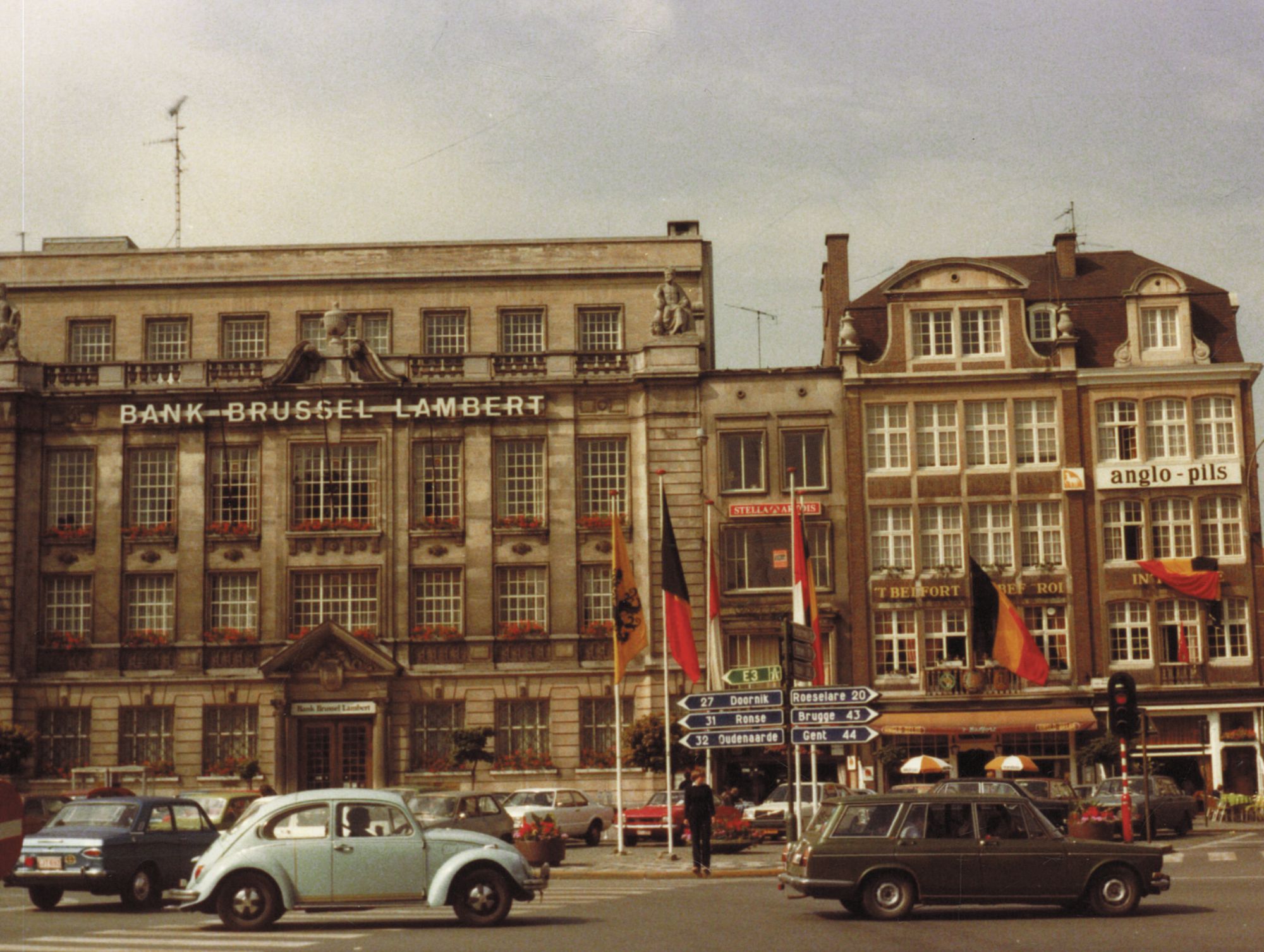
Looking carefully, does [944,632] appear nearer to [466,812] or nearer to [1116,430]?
[1116,430]

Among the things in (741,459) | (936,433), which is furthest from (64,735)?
(936,433)

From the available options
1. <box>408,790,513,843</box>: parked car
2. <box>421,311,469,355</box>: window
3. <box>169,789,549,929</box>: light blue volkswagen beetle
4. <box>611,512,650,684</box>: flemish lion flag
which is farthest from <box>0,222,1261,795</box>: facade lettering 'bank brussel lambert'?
<box>169,789,549,929</box>: light blue volkswagen beetle

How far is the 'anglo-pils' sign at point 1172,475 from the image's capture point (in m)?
51.1

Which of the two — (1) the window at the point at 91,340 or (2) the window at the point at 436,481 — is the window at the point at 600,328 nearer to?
(2) the window at the point at 436,481

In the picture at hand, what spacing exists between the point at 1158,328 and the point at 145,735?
32818 mm

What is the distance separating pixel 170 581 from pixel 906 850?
119ft

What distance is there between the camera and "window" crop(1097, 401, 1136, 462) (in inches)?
2030

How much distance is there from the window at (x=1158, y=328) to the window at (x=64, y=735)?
33630 mm

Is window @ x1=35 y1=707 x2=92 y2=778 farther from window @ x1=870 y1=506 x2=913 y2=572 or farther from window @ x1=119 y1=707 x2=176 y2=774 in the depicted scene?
window @ x1=870 y1=506 x2=913 y2=572

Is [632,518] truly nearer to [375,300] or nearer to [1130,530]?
[375,300]

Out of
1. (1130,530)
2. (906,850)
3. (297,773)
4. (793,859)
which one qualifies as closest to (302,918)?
(793,859)

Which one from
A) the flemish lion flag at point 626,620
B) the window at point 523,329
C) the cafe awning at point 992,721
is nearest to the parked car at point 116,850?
the flemish lion flag at point 626,620

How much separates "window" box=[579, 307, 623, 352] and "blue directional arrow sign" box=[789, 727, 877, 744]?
28.6m

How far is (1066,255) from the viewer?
182ft
